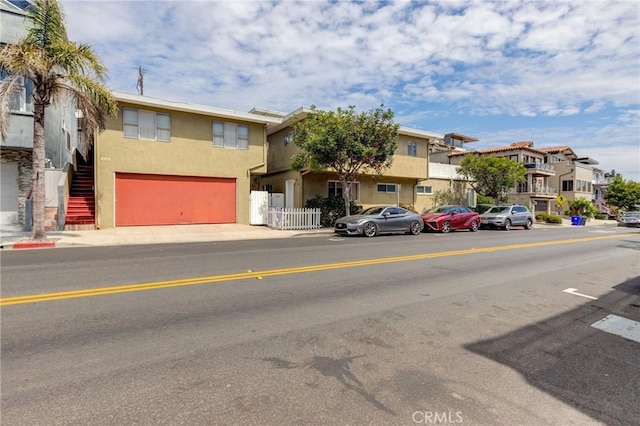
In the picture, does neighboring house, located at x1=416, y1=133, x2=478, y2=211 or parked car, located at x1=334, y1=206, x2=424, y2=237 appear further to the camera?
neighboring house, located at x1=416, y1=133, x2=478, y2=211

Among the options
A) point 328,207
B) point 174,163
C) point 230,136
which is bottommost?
point 328,207

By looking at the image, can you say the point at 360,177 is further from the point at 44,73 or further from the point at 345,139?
the point at 44,73

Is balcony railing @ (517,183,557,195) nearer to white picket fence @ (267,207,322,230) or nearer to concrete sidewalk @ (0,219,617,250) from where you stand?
white picket fence @ (267,207,322,230)

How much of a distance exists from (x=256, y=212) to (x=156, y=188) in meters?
5.39

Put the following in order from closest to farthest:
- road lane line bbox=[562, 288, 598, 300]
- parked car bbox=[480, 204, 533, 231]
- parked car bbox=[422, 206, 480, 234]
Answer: road lane line bbox=[562, 288, 598, 300]
parked car bbox=[422, 206, 480, 234]
parked car bbox=[480, 204, 533, 231]

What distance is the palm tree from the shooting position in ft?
37.1

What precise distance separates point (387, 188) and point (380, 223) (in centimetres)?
977

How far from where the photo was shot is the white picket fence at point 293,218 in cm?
1925

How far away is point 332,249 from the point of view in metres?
11.7

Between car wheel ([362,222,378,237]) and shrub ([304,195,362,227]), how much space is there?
472 cm

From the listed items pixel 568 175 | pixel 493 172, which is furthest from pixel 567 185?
pixel 493 172

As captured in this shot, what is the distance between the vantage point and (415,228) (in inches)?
714

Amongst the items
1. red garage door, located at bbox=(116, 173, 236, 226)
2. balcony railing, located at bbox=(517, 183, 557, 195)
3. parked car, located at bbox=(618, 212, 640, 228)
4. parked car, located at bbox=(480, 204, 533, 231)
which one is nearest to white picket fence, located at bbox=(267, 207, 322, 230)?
red garage door, located at bbox=(116, 173, 236, 226)

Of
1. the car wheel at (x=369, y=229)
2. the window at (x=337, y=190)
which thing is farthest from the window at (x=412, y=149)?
the car wheel at (x=369, y=229)
